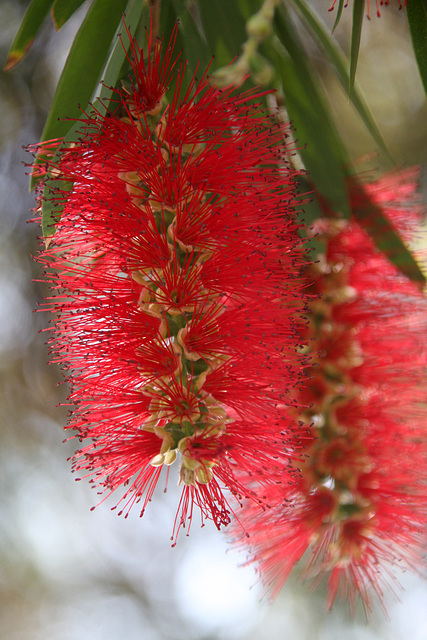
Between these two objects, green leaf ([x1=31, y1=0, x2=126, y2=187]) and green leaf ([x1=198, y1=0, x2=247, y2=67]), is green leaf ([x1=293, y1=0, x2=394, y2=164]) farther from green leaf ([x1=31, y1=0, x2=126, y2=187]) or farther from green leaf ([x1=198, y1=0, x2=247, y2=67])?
green leaf ([x1=31, y1=0, x2=126, y2=187])

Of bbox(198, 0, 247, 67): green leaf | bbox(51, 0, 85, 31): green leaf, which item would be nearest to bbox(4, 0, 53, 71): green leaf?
bbox(51, 0, 85, 31): green leaf

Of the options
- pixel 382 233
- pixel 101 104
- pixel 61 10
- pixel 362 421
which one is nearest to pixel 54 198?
pixel 101 104

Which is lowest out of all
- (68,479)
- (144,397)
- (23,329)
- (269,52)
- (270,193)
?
(68,479)

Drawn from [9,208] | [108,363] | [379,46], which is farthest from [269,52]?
[379,46]

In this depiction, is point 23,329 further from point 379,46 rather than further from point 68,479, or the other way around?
point 379,46

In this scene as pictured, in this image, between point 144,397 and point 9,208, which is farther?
point 9,208

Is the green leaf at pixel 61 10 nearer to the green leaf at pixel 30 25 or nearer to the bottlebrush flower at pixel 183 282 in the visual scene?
the green leaf at pixel 30 25

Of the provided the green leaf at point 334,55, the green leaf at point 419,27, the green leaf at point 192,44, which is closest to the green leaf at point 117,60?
the green leaf at point 192,44
